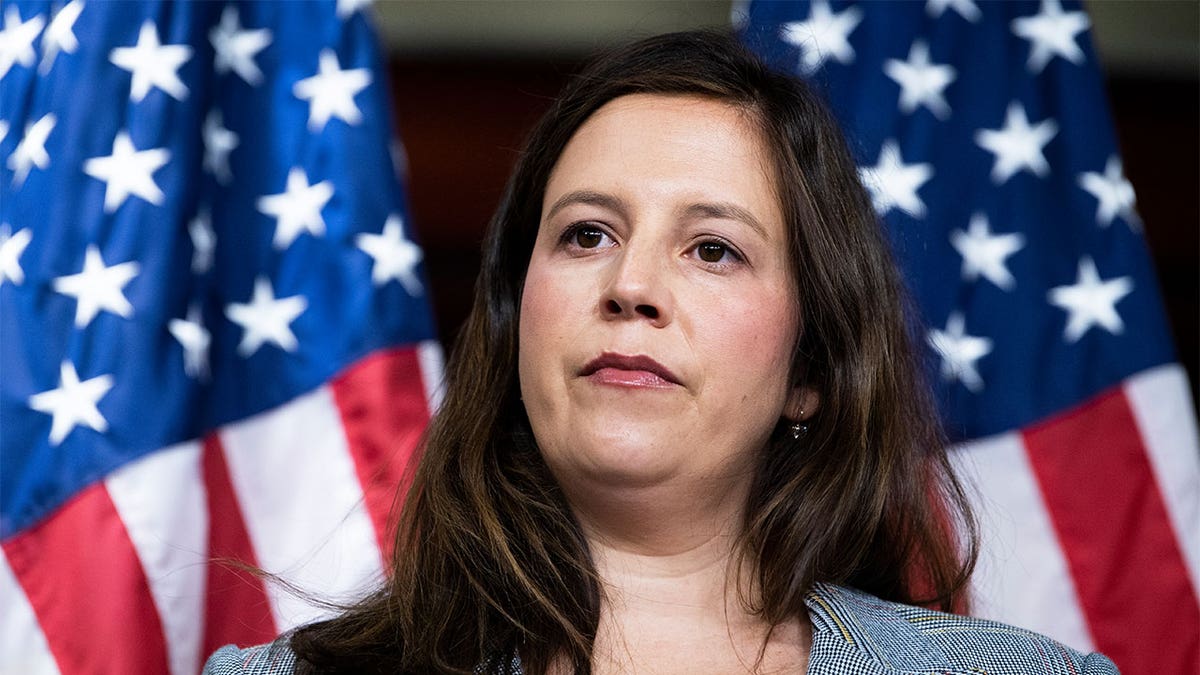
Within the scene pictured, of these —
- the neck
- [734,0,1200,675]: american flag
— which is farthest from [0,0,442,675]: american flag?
[734,0,1200,675]: american flag

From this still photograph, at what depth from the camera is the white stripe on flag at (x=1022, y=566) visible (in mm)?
2621

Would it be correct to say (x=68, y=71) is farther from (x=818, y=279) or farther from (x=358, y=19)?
(x=818, y=279)

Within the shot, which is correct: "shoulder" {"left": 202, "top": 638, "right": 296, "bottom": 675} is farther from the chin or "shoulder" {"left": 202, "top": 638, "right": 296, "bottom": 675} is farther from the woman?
the chin

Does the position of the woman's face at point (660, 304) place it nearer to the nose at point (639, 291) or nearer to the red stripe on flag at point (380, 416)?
the nose at point (639, 291)

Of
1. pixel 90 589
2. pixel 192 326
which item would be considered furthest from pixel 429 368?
pixel 90 589

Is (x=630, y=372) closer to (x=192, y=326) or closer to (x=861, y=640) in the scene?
(x=861, y=640)

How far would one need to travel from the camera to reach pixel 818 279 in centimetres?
203

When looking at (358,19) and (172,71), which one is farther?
(358,19)

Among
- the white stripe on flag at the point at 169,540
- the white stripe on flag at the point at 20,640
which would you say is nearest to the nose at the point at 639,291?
the white stripe on flag at the point at 169,540

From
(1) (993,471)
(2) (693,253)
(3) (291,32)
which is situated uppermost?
(3) (291,32)

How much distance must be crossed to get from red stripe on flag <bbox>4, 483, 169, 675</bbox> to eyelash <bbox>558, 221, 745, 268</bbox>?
903mm

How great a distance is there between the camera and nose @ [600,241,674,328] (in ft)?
5.98

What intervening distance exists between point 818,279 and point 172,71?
45.2 inches

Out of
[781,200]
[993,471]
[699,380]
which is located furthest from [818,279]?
[993,471]
